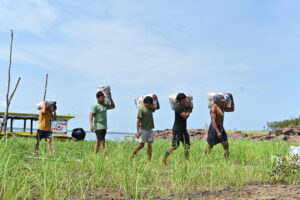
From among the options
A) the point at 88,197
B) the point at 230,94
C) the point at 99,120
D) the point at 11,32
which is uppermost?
the point at 11,32

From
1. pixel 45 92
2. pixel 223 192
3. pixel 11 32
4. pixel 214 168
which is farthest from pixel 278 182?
pixel 45 92

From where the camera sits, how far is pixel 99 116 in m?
7.97

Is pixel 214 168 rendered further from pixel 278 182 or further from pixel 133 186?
pixel 133 186

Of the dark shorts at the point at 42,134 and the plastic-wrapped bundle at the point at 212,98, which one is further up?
the plastic-wrapped bundle at the point at 212,98

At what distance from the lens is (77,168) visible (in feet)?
17.5

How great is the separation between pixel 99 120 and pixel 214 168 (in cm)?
359

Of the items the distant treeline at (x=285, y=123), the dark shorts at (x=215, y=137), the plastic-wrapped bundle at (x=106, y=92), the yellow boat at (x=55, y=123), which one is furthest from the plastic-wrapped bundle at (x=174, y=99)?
the distant treeline at (x=285, y=123)

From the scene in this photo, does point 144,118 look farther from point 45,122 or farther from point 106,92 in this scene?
point 45,122

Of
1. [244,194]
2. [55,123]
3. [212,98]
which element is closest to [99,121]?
[212,98]

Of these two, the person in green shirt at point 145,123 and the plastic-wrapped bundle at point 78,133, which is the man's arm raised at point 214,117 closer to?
the person in green shirt at point 145,123

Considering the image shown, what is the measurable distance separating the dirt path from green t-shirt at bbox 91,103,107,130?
4231mm

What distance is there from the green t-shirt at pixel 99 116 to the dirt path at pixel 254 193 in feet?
13.9

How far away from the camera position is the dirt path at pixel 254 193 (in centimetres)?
367

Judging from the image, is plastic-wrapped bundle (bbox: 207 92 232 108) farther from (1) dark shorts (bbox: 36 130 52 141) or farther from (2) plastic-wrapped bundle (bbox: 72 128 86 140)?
(2) plastic-wrapped bundle (bbox: 72 128 86 140)
